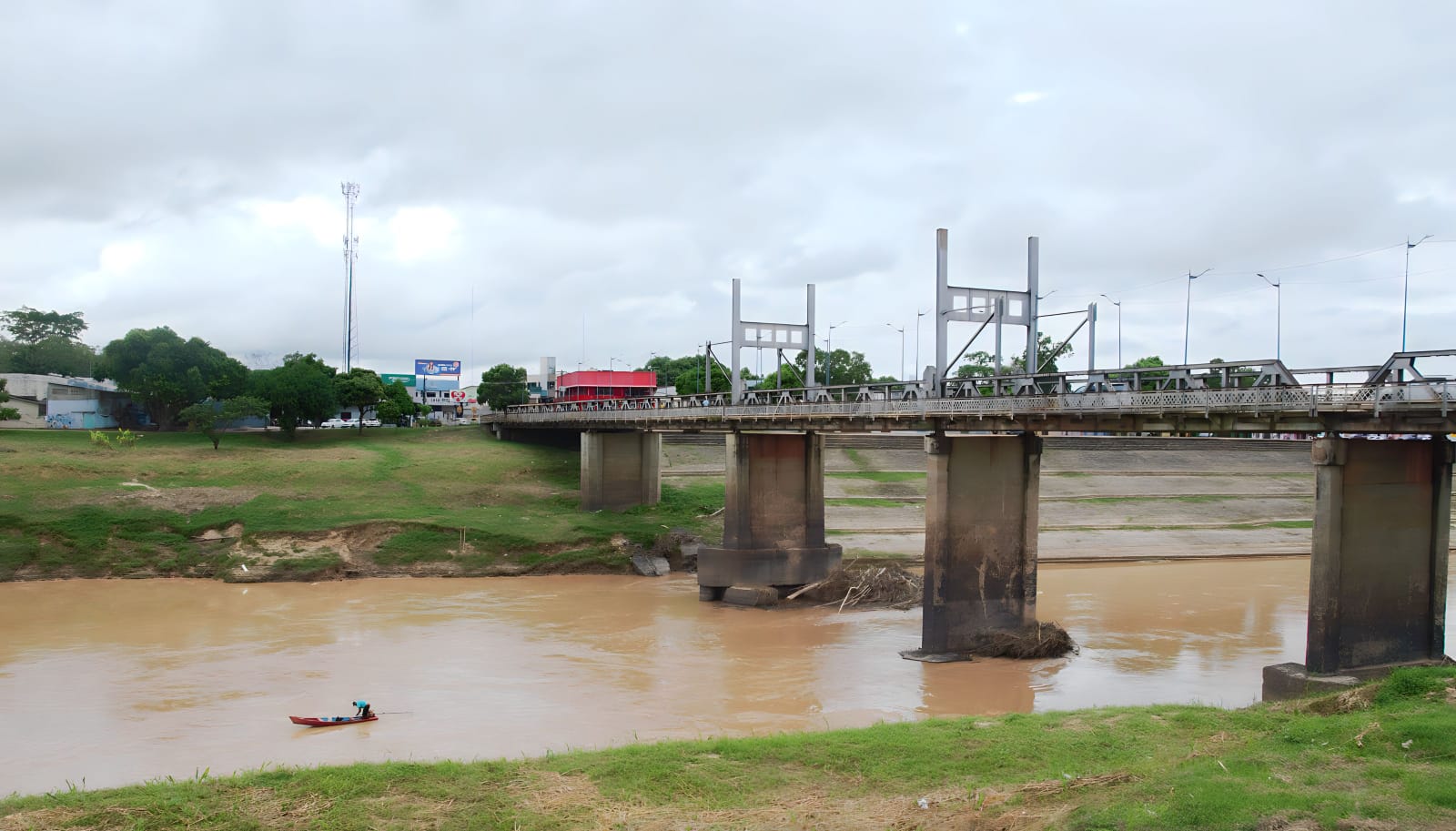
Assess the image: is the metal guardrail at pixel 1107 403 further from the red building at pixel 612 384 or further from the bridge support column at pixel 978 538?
the red building at pixel 612 384

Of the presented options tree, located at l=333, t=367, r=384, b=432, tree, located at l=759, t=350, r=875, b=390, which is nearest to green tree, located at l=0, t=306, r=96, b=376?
tree, located at l=333, t=367, r=384, b=432

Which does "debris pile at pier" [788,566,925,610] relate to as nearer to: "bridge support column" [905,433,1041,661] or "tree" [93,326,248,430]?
"bridge support column" [905,433,1041,661]

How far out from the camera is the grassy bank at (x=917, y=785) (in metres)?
11.9

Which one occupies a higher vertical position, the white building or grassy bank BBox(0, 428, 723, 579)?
the white building

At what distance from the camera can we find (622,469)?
58750 millimetres

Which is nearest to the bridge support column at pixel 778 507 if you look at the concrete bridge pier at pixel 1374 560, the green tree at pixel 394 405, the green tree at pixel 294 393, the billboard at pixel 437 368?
the concrete bridge pier at pixel 1374 560

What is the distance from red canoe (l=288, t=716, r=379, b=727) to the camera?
21.5 metres

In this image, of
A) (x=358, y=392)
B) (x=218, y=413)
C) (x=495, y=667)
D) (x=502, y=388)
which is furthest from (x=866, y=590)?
(x=502, y=388)

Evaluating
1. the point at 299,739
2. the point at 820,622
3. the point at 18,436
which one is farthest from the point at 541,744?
the point at 18,436

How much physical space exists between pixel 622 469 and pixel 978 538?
3106 centimetres

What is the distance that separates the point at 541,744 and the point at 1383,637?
18360 millimetres

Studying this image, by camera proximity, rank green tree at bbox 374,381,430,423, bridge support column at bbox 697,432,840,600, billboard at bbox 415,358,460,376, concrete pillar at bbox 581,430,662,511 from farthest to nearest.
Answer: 1. billboard at bbox 415,358,460,376
2. green tree at bbox 374,381,430,423
3. concrete pillar at bbox 581,430,662,511
4. bridge support column at bbox 697,432,840,600

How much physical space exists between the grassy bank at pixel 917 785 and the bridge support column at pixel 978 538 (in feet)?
42.2

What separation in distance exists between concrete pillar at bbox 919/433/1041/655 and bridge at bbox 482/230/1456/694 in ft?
0.17
